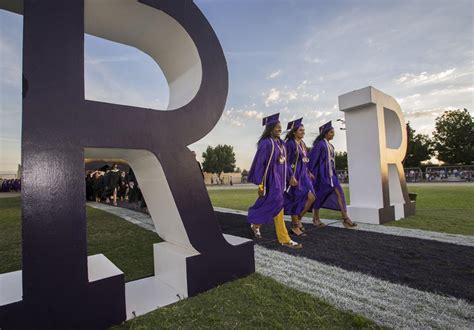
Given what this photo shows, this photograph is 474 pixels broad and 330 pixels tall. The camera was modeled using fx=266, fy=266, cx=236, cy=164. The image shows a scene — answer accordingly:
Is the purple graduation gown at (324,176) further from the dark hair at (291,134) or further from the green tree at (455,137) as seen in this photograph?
the green tree at (455,137)

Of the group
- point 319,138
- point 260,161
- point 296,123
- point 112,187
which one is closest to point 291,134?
point 296,123

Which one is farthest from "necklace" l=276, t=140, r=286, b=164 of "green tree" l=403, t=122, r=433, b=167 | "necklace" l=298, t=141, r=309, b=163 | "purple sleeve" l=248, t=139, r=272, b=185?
"green tree" l=403, t=122, r=433, b=167

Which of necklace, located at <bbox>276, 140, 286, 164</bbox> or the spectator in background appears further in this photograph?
the spectator in background

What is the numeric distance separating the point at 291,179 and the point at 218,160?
61.0 metres

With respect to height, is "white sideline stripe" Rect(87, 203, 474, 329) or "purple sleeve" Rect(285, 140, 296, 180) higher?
"purple sleeve" Rect(285, 140, 296, 180)

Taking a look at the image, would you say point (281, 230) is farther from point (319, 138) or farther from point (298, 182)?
point (319, 138)

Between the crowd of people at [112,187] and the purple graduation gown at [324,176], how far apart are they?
22.4 feet

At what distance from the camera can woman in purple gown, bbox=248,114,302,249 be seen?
13.3 ft

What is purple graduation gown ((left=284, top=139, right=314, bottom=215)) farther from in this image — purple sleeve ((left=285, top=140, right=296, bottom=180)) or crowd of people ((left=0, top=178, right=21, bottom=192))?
crowd of people ((left=0, top=178, right=21, bottom=192))

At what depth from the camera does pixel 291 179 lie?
4766mm

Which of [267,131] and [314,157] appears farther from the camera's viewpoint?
[314,157]

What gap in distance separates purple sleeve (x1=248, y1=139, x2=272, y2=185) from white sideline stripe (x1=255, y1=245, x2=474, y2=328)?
131cm

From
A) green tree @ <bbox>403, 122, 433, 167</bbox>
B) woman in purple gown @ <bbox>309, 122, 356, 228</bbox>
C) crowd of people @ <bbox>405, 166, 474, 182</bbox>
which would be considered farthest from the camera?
green tree @ <bbox>403, 122, 433, 167</bbox>

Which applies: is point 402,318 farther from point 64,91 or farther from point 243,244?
point 64,91
